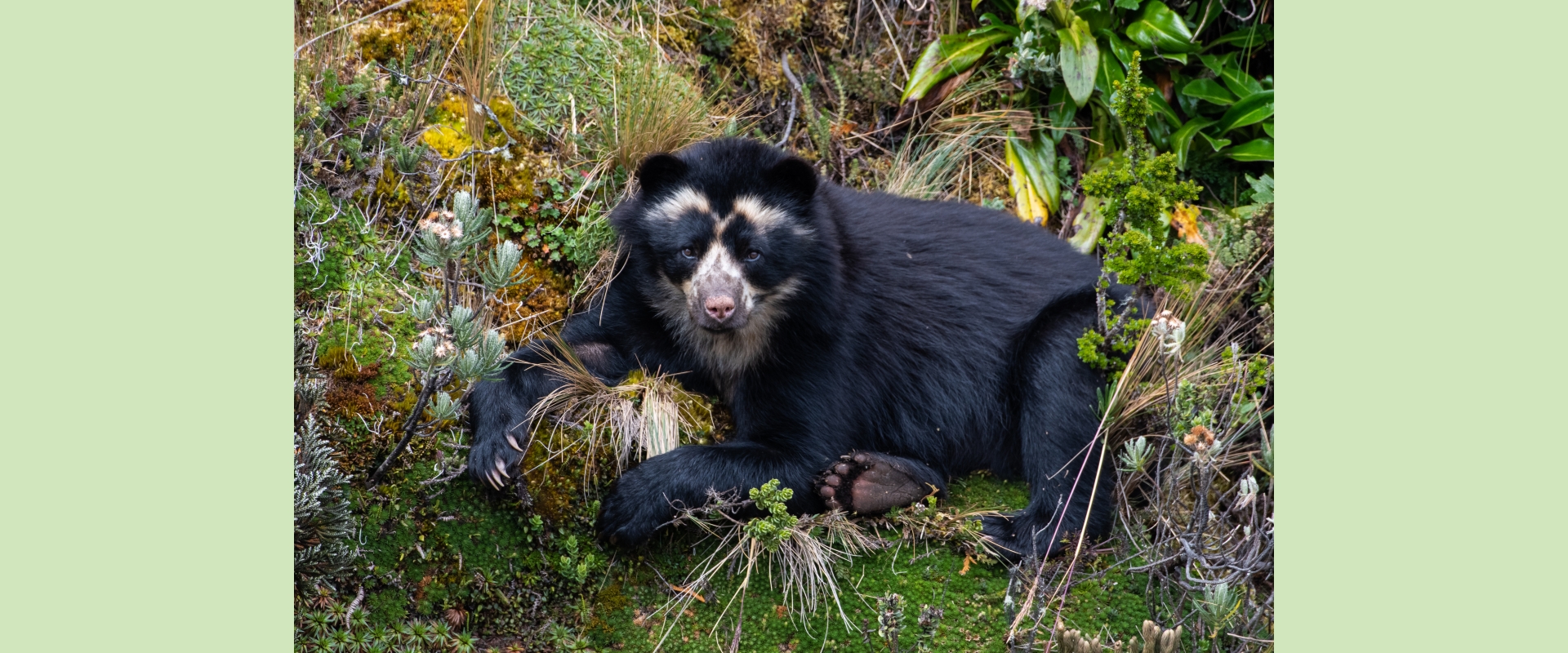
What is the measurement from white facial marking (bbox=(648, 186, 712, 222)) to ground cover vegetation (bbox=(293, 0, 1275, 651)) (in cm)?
67

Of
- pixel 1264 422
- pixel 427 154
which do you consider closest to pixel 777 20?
pixel 427 154

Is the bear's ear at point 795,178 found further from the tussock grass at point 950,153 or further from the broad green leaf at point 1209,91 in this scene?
the broad green leaf at point 1209,91

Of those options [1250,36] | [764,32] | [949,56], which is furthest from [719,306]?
[1250,36]

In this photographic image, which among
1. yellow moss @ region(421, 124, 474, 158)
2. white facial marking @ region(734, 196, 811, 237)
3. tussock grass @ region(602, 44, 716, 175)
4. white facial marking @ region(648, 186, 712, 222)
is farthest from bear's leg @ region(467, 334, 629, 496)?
tussock grass @ region(602, 44, 716, 175)

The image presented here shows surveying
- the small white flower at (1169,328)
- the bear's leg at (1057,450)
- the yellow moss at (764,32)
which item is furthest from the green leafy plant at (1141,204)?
the yellow moss at (764,32)

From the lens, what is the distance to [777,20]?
7762 millimetres

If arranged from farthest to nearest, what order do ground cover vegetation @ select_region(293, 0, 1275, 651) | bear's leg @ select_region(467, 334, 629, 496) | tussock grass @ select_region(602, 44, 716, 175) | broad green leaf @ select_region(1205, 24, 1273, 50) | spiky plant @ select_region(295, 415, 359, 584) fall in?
broad green leaf @ select_region(1205, 24, 1273, 50) < tussock grass @ select_region(602, 44, 716, 175) < bear's leg @ select_region(467, 334, 629, 496) < ground cover vegetation @ select_region(293, 0, 1275, 651) < spiky plant @ select_region(295, 415, 359, 584)

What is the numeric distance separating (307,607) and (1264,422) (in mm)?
4441

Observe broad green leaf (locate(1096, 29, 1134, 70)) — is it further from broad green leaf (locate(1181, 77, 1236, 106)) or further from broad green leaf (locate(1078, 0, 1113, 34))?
broad green leaf (locate(1181, 77, 1236, 106))

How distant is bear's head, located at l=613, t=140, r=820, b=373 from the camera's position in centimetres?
503

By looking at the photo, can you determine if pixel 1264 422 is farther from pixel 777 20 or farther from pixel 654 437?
pixel 777 20

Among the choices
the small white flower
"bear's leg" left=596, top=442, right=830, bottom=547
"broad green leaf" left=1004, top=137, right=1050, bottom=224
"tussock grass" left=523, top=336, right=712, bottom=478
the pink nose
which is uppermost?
"broad green leaf" left=1004, top=137, right=1050, bottom=224

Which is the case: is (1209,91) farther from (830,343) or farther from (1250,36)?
(830,343)

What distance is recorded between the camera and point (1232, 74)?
7.21m
